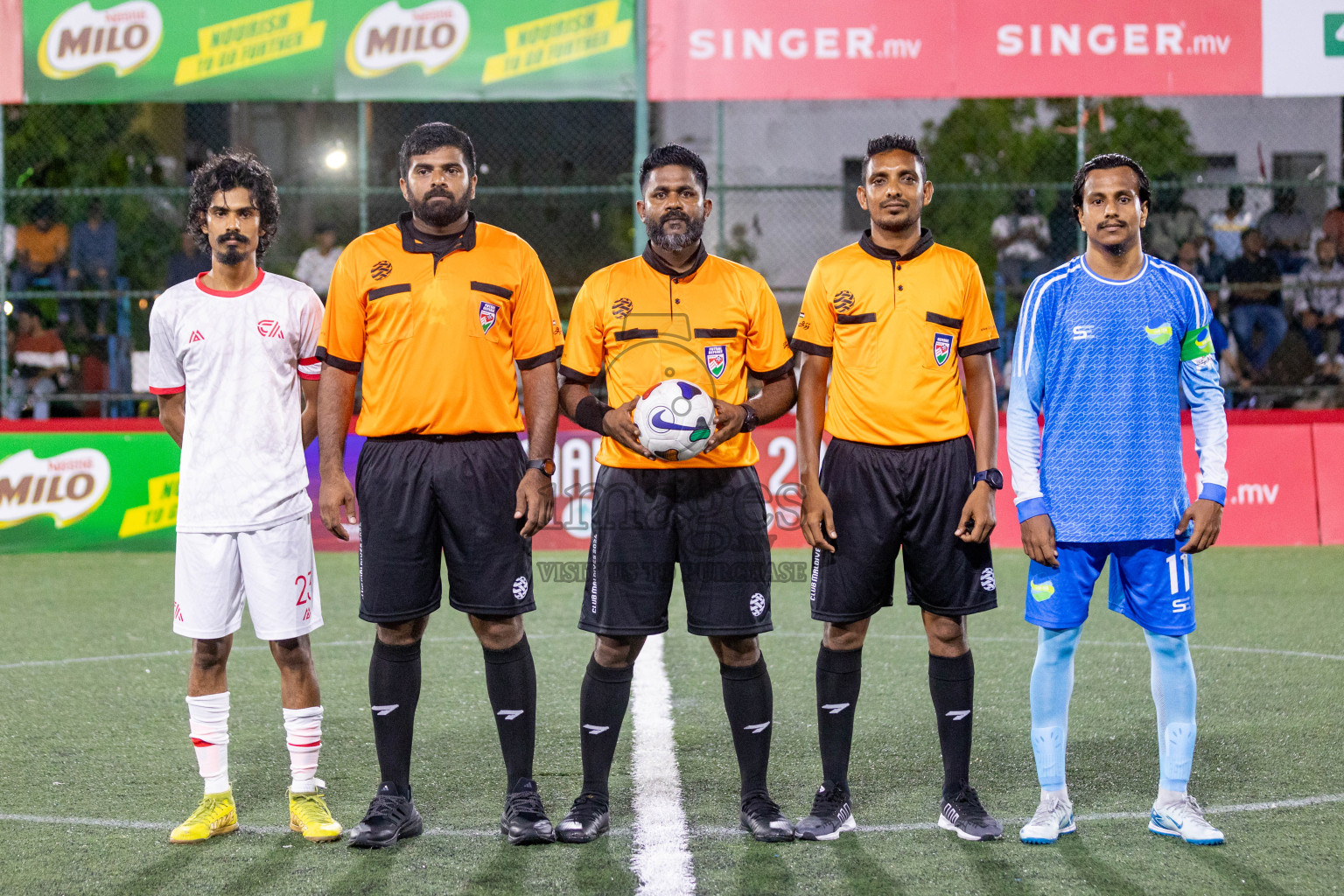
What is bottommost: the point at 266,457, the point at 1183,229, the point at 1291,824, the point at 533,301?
the point at 1291,824

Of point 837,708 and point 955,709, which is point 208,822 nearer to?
point 837,708

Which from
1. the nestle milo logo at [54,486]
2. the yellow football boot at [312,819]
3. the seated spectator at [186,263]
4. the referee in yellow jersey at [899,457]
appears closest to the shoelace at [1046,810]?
the referee in yellow jersey at [899,457]

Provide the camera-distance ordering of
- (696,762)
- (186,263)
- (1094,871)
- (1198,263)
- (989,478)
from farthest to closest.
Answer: (186,263)
(1198,263)
(696,762)
(989,478)
(1094,871)

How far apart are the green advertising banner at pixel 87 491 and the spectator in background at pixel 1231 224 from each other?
1042 cm

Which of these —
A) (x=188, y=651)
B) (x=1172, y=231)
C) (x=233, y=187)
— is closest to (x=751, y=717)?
(x=233, y=187)

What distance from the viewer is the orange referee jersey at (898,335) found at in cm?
439

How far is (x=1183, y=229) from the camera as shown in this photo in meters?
14.0

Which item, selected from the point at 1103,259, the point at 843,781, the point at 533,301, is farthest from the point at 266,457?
the point at 1103,259

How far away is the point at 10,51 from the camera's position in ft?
38.4

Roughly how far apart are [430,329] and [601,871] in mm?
1747

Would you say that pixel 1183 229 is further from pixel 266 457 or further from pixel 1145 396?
pixel 266 457

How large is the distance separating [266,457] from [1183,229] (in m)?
11.8

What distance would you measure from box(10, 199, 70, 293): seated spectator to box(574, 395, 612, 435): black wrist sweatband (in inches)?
455

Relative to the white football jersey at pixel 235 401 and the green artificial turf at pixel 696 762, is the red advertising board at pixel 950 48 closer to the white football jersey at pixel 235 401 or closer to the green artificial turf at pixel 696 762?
the green artificial turf at pixel 696 762
